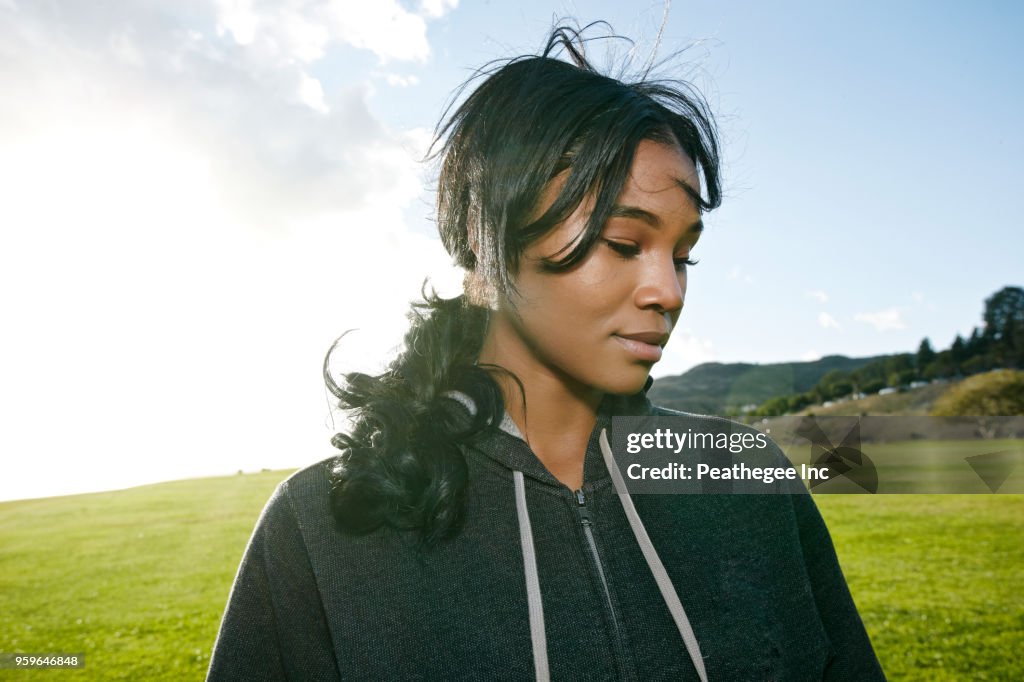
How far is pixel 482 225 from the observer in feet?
5.98

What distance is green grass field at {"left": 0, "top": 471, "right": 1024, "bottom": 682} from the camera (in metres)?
9.16

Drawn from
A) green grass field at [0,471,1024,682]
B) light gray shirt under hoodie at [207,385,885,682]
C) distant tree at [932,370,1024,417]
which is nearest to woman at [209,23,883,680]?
light gray shirt under hoodie at [207,385,885,682]

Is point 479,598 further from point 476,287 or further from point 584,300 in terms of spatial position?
point 476,287

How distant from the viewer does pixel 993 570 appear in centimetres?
1388

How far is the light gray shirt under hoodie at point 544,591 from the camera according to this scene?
1571 millimetres

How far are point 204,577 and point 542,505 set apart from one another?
1544 cm

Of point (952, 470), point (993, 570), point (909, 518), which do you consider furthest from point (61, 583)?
point (952, 470)

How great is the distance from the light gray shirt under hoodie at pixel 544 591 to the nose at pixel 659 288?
57 centimetres

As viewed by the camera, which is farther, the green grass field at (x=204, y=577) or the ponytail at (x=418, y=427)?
the green grass field at (x=204, y=577)

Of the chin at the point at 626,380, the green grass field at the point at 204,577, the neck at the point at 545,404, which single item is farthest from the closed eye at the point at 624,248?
the green grass field at the point at 204,577

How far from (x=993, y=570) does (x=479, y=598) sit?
16.9 metres

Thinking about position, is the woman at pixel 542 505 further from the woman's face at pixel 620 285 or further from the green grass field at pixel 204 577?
the green grass field at pixel 204 577

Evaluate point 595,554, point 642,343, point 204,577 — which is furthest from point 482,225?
point 204,577

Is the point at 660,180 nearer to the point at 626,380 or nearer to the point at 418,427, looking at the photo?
the point at 626,380
